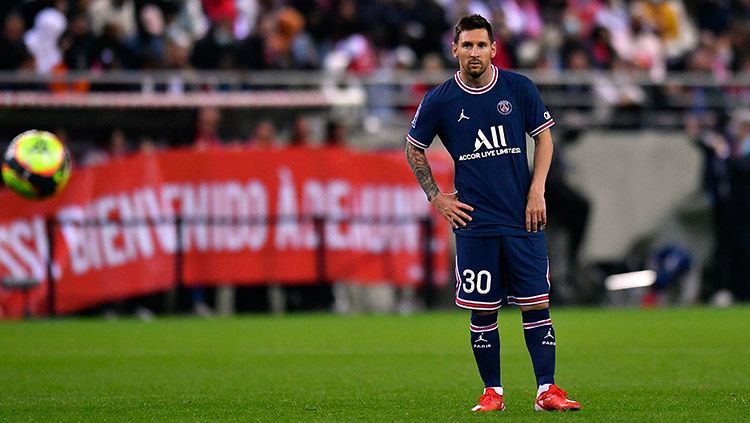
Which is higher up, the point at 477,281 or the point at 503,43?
the point at 503,43

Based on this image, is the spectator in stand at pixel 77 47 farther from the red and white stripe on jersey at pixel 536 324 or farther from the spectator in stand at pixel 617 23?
the red and white stripe on jersey at pixel 536 324

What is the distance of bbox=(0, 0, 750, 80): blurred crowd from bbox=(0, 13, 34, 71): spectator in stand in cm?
1

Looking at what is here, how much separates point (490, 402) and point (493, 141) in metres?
1.44

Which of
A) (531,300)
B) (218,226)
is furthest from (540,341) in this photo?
(218,226)

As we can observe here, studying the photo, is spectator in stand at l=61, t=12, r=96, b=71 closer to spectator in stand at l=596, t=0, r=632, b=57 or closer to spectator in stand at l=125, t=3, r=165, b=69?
spectator in stand at l=125, t=3, r=165, b=69

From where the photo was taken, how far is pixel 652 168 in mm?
21984

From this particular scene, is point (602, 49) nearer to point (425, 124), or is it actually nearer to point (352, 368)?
point (352, 368)

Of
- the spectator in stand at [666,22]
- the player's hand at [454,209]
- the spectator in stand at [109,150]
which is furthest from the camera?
the spectator in stand at [666,22]

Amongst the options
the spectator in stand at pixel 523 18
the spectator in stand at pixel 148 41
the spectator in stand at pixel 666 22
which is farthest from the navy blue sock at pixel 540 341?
the spectator in stand at pixel 666 22

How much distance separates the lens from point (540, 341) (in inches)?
339

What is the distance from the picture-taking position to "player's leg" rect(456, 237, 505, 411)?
28.2 feet

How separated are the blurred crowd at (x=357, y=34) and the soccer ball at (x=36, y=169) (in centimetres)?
445

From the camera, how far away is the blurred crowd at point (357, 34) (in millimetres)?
20875

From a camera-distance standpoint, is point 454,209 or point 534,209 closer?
point 534,209
